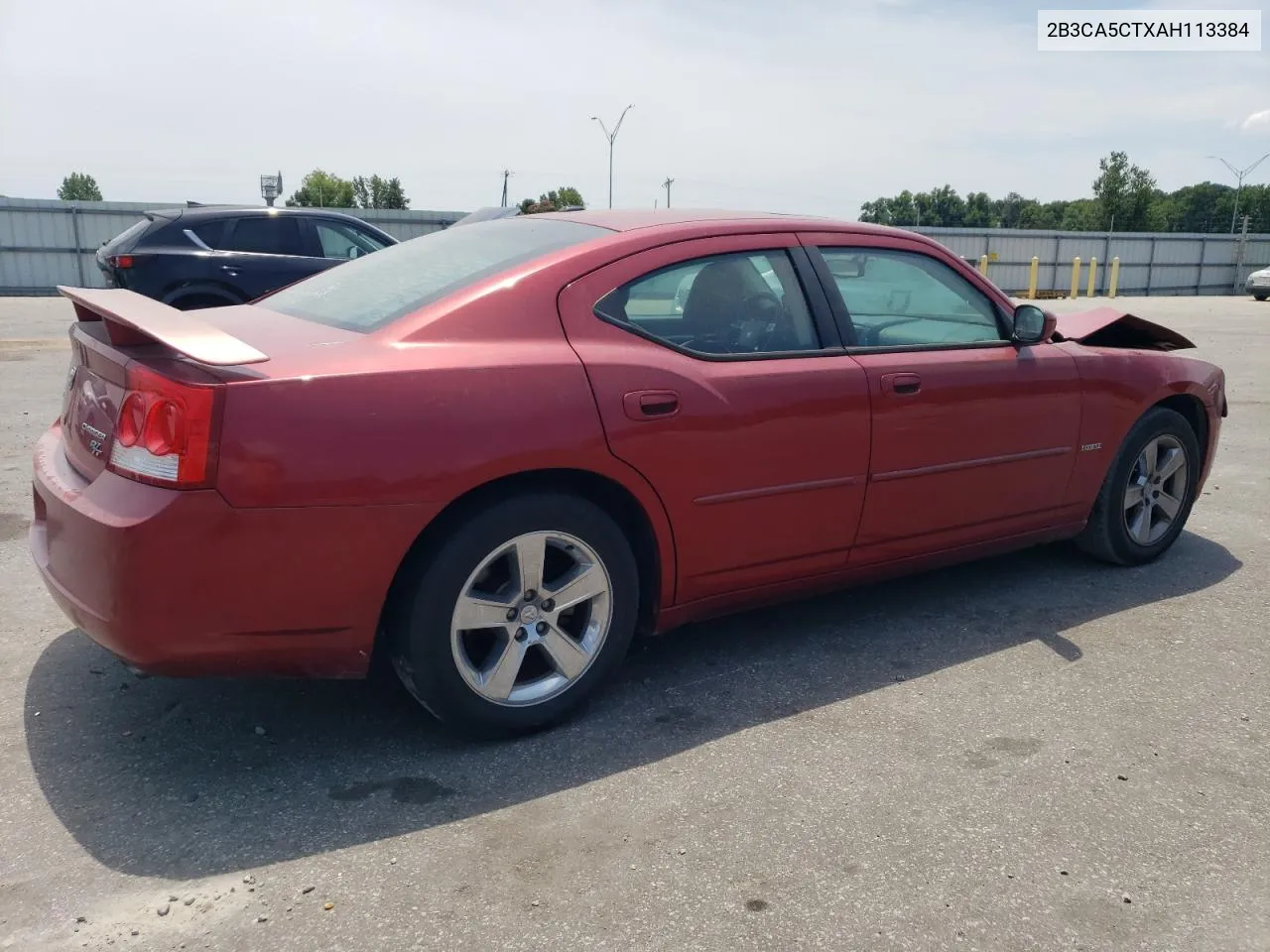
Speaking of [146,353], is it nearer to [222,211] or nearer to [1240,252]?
[222,211]

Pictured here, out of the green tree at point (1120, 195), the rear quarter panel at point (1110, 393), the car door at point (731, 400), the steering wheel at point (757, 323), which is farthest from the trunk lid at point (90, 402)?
the green tree at point (1120, 195)

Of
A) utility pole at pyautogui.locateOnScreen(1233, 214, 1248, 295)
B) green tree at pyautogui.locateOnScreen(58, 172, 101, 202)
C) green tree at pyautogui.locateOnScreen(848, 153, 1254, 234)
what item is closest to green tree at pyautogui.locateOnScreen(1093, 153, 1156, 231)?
green tree at pyautogui.locateOnScreen(848, 153, 1254, 234)

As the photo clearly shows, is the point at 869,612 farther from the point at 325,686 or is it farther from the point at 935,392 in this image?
the point at 325,686

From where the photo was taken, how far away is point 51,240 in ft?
81.0

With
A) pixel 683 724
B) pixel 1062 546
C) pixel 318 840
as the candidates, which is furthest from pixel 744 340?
pixel 1062 546

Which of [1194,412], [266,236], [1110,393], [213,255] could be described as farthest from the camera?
[266,236]

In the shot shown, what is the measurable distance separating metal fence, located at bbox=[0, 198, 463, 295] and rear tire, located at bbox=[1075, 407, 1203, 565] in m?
24.3

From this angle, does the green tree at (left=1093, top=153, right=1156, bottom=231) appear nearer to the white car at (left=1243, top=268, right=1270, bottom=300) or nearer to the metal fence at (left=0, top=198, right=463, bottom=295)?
the white car at (left=1243, top=268, right=1270, bottom=300)

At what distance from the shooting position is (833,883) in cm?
237

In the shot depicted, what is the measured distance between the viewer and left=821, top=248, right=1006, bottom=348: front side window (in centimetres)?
370

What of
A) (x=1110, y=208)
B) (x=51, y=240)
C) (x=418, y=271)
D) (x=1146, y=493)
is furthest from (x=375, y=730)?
(x=1110, y=208)

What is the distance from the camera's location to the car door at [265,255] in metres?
10.4

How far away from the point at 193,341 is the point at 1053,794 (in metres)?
2.47

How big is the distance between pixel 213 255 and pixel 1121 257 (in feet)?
109
